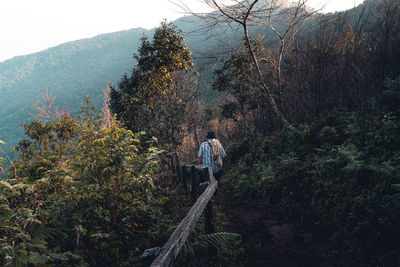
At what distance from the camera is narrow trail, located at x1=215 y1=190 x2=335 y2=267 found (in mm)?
3859

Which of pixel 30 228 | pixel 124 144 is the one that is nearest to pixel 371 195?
pixel 124 144

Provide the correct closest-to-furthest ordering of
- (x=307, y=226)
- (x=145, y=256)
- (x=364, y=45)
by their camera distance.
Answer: (x=145, y=256) → (x=307, y=226) → (x=364, y=45)

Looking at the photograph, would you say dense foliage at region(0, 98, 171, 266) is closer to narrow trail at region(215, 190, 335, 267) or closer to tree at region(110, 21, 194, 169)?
narrow trail at region(215, 190, 335, 267)

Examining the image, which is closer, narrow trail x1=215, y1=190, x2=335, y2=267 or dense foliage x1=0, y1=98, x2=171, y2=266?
dense foliage x1=0, y1=98, x2=171, y2=266

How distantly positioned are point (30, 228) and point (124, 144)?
168 centimetres

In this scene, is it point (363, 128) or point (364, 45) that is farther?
point (364, 45)

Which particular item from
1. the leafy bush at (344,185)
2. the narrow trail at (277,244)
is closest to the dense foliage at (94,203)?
the narrow trail at (277,244)

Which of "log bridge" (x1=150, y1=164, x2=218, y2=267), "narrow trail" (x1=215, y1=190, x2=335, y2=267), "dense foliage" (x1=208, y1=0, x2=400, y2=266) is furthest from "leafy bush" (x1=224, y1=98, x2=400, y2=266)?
"log bridge" (x1=150, y1=164, x2=218, y2=267)

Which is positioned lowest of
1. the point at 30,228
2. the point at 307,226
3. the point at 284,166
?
the point at 307,226

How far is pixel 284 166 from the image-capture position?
255 inches

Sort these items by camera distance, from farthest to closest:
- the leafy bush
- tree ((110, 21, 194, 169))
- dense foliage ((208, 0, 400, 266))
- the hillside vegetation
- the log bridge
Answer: tree ((110, 21, 194, 169)), dense foliage ((208, 0, 400, 266)), the leafy bush, the hillside vegetation, the log bridge

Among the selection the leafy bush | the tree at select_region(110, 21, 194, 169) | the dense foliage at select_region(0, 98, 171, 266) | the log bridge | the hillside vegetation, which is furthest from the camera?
the tree at select_region(110, 21, 194, 169)

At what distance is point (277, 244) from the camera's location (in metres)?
4.45

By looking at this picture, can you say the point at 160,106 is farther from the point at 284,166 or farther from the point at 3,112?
the point at 3,112
